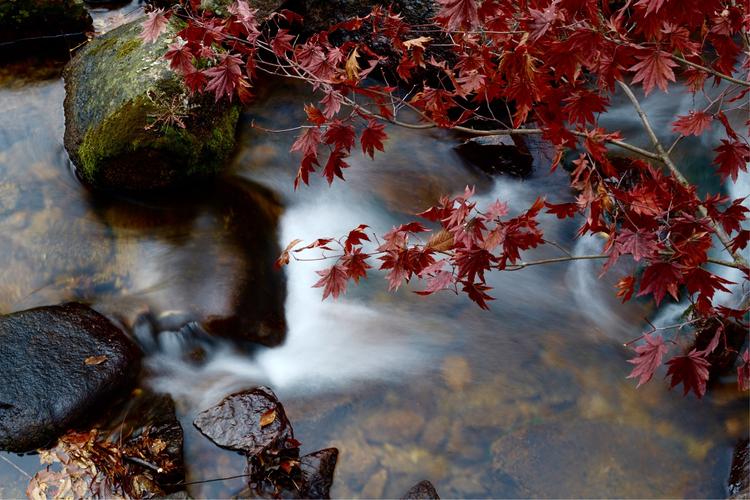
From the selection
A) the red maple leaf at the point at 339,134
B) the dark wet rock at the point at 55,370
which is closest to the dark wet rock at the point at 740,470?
the red maple leaf at the point at 339,134

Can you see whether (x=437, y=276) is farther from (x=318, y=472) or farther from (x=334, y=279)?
(x=318, y=472)

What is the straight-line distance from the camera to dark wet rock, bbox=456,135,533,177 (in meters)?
5.20

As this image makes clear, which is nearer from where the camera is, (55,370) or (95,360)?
(55,370)

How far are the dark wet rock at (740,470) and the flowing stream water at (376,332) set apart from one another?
0.07m

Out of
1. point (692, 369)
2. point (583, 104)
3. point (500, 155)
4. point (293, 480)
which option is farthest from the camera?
point (500, 155)

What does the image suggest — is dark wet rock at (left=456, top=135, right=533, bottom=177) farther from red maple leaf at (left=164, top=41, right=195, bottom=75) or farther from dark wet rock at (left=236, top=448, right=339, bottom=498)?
dark wet rock at (left=236, top=448, right=339, bottom=498)

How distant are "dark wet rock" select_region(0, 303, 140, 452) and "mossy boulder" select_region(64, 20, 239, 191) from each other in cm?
117

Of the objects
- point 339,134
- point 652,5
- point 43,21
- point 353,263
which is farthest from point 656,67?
point 43,21

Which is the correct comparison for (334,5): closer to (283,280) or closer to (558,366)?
(283,280)

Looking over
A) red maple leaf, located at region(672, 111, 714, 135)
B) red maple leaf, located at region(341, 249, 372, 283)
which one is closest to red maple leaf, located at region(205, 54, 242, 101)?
red maple leaf, located at region(341, 249, 372, 283)

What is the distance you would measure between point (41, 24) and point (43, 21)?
4cm

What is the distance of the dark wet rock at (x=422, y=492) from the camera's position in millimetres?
3365

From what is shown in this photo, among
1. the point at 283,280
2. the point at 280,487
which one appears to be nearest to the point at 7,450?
the point at 280,487

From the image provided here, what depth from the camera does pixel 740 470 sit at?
11.3ft
